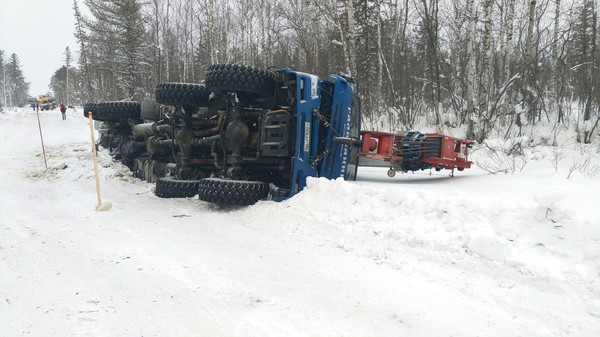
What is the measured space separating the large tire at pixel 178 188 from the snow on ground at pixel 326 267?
45.2 inches

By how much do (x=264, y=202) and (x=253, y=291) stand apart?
280 cm

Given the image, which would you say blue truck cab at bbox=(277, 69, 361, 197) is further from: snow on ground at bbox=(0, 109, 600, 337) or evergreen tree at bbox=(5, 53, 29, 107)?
evergreen tree at bbox=(5, 53, 29, 107)

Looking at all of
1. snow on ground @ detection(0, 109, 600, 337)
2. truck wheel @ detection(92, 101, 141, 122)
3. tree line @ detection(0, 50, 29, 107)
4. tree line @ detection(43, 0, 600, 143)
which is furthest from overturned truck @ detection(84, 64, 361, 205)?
tree line @ detection(0, 50, 29, 107)

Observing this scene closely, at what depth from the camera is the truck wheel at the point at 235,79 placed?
565 centimetres

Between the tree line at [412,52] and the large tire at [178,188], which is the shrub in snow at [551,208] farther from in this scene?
the tree line at [412,52]

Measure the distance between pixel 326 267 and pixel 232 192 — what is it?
2418 mm

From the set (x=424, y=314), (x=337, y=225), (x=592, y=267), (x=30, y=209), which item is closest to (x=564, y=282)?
(x=592, y=267)

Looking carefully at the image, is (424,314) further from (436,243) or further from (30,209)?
(30,209)

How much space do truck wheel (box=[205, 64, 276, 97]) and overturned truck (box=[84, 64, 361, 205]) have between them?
1cm

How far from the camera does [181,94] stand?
266 inches

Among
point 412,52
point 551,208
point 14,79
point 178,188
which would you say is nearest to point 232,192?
point 178,188

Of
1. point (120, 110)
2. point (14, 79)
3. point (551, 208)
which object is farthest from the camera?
point (14, 79)

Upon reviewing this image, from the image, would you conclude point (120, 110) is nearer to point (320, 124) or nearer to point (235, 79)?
point (235, 79)

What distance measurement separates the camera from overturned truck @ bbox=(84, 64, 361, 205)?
5.78 meters
